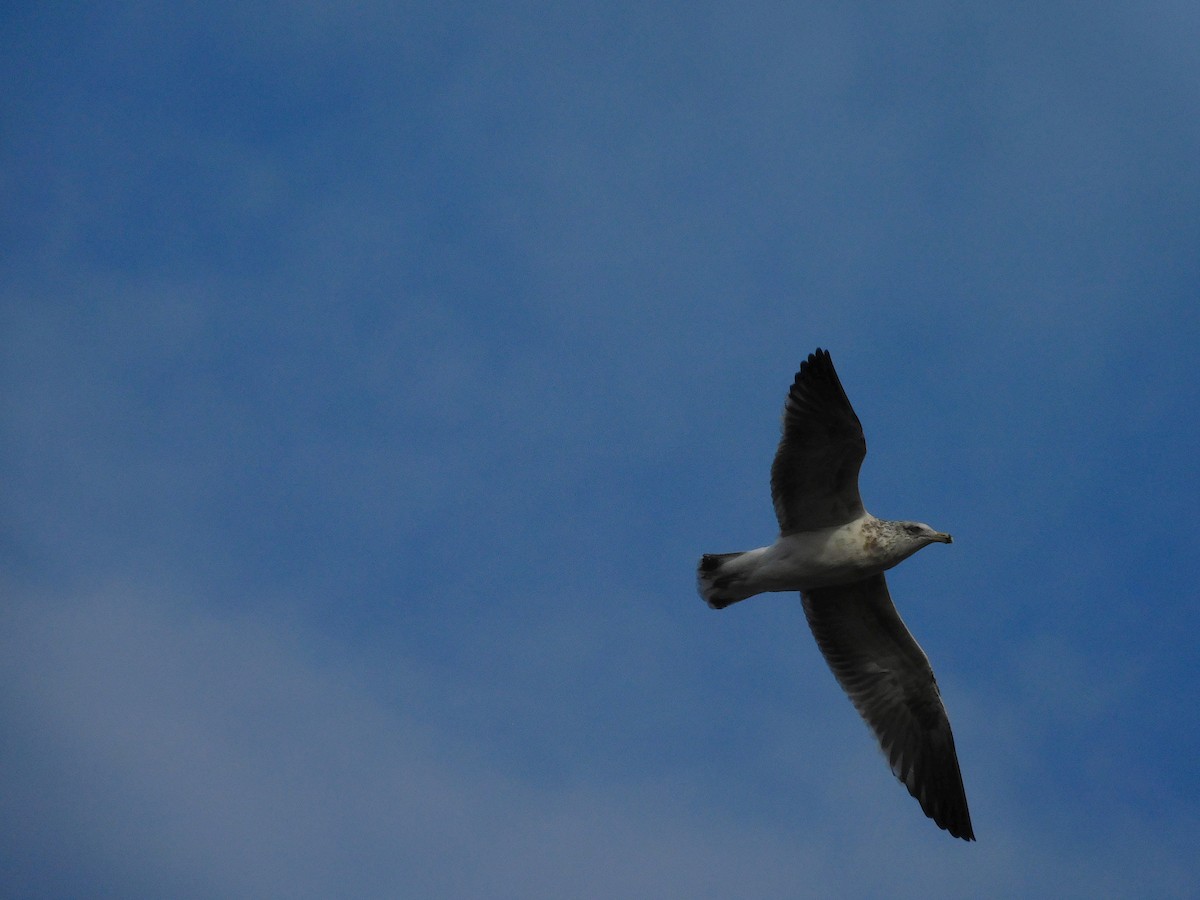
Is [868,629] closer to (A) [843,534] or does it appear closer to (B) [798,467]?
(A) [843,534]

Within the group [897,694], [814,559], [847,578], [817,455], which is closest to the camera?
[817,455]

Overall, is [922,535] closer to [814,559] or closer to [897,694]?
[814,559]

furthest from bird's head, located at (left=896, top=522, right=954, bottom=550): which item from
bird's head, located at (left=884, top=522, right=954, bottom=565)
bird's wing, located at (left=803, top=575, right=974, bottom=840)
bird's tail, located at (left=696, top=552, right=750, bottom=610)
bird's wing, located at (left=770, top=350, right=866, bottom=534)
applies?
bird's tail, located at (left=696, top=552, right=750, bottom=610)

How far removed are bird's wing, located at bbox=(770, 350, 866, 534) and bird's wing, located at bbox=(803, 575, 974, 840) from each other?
58.7 inches

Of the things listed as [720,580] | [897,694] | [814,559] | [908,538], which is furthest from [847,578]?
[897,694]

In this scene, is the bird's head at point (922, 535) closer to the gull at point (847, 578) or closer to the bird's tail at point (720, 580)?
the gull at point (847, 578)

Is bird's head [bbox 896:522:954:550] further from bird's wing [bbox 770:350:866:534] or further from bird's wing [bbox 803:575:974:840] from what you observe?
bird's wing [bbox 803:575:974:840]

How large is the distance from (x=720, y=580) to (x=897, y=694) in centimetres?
300

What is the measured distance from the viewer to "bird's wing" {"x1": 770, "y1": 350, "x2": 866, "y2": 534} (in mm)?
12914

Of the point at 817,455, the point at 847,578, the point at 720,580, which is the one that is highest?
the point at 817,455

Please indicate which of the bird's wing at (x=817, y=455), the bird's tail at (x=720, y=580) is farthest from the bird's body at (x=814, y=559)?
the bird's wing at (x=817, y=455)

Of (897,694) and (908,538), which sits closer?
(908,538)

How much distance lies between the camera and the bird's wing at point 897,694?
1455 centimetres

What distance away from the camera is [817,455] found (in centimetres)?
1309
